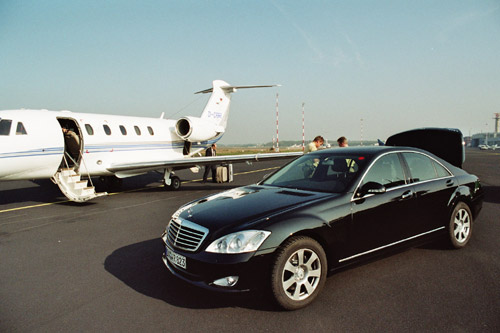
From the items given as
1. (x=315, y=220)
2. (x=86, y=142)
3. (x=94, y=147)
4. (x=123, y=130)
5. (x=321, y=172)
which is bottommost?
(x=315, y=220)

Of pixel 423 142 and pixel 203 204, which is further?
pixel 423 142

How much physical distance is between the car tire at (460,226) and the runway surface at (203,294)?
0.49ft

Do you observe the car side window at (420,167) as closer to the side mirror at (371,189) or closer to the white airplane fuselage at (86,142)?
the side mirror at (371,189)

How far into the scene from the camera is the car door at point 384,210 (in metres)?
3.61

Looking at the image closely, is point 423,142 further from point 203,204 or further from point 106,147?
point 106,147

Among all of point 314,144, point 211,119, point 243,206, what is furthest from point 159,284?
point 211,119

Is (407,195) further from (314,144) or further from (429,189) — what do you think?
(314,144)

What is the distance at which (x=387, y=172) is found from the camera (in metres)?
4.16

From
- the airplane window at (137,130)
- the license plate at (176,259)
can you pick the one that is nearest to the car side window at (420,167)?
the license plate at (176,259)

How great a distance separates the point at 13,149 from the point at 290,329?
338 inches

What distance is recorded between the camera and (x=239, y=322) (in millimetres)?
2955

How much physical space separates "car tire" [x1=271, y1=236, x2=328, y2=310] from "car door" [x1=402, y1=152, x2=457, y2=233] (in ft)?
5.52

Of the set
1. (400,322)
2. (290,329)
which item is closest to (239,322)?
(290,329)

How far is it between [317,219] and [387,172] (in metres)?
1.42
